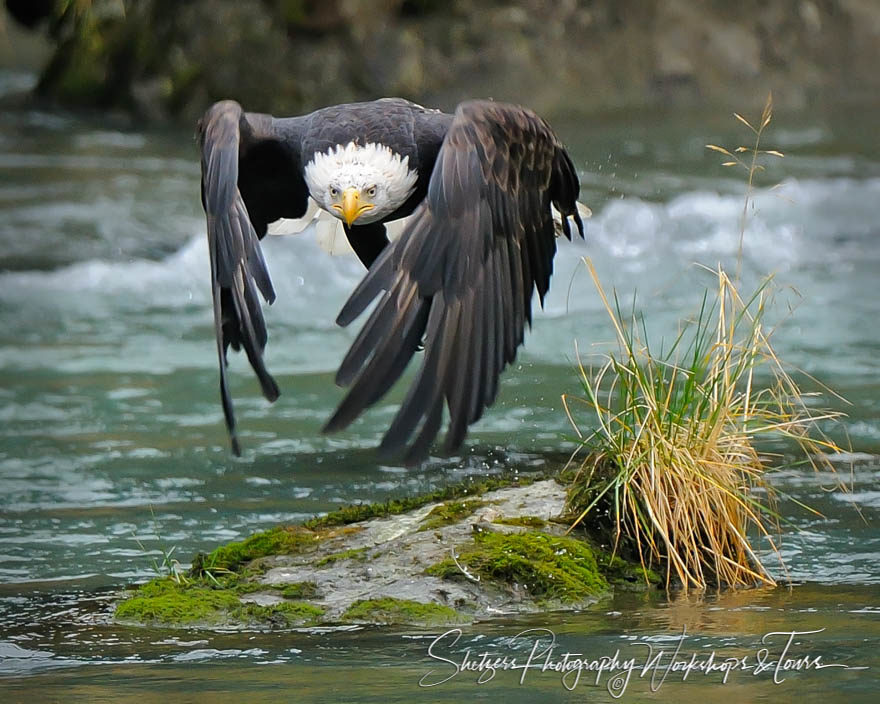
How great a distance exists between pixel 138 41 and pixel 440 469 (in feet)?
33.3

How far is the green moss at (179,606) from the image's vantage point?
414 cm

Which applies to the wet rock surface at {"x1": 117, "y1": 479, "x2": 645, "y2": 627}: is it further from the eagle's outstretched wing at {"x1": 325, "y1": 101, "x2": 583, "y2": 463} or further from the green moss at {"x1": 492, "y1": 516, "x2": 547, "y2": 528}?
the eagle's outstretched wing at {"x1": 325, "y1": 101, "x2": 583, "y2": 463}

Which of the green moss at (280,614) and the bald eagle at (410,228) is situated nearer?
the bald eagle at (410,228)

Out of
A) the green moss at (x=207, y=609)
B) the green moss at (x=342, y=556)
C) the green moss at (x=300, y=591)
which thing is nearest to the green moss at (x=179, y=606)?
the green moss at (x=207, y=609)

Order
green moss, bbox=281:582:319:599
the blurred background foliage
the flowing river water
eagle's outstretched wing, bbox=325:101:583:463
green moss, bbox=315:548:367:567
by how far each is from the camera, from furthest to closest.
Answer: the blurred background foliage, green moss, bbox=315:548:367:567, green moss, bbox=281:582:319:599, the flowing river water, eagle's outstretched wing, bbox=325:101:583:463

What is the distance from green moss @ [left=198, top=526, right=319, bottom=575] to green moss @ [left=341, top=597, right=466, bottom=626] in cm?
46

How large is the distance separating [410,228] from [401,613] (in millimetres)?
1038

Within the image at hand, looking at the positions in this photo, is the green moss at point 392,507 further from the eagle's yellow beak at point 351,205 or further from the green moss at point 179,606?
the eagle's yellow beak at point 351,205

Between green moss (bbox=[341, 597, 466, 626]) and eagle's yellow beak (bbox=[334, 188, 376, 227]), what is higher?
eagle's yellow beak (bbox=[334, 188, 376, 227])

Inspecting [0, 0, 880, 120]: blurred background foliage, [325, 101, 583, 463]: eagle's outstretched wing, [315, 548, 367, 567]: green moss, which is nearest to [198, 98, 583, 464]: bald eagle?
[325, 101, 583, 463]: eagle's outstretched wing

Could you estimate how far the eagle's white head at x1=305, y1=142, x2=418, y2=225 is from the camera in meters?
4.78

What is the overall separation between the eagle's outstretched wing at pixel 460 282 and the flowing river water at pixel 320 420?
0.60 meters

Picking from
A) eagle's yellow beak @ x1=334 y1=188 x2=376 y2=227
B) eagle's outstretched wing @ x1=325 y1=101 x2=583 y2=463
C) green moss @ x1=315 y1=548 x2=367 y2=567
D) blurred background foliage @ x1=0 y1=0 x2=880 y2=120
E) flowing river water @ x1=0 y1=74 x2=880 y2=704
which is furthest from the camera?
blurred background foliage @ x1=0 y1=0 x2=880 y2=120

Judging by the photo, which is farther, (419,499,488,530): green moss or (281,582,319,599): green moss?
(419,499,488,530): green moss
